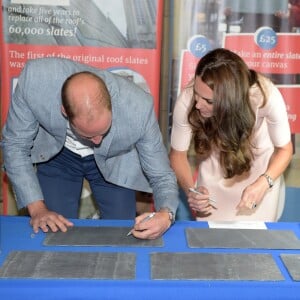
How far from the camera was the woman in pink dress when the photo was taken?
1.72 metres

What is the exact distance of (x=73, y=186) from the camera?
2.06 meters

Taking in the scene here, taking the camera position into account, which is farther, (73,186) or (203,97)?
(73,186)

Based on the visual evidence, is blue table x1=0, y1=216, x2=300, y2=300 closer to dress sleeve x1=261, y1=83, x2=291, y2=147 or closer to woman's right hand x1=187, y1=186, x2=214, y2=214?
woman's right hand x1=187, y1=186, x2=214, y2=214

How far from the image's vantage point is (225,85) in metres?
1.68

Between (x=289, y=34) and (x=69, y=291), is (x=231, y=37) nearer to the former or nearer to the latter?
(x=289, y=34)

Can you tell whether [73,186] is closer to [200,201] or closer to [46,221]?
[46,221]

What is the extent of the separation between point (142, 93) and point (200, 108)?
21cm

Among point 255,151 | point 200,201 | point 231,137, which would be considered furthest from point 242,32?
point 200,201

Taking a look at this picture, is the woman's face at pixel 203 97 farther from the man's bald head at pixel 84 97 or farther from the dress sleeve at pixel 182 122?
the man's bald head at pixel 84 97

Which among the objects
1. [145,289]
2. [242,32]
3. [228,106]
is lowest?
[145,289]

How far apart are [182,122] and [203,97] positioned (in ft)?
0.81

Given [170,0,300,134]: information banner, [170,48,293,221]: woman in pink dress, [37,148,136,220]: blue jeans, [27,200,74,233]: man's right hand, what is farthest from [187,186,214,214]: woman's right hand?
[170,0,300,134]: information banner

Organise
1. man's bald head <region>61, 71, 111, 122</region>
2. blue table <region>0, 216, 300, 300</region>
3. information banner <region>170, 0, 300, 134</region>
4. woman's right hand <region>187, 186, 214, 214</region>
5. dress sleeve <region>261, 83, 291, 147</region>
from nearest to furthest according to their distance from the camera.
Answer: blue table <region>0, 216, 300, 300</region> < man's bald head <region>61, 71, 111, 122</region> < woman's right hand <region>187, 186, 214, 214</region> < dress sleeve <region>261, 83, 291, 147</region> < information banner <region>170, 0, 300, 134</region>

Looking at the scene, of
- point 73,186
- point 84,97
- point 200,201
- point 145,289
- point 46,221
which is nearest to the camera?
point 145,289
